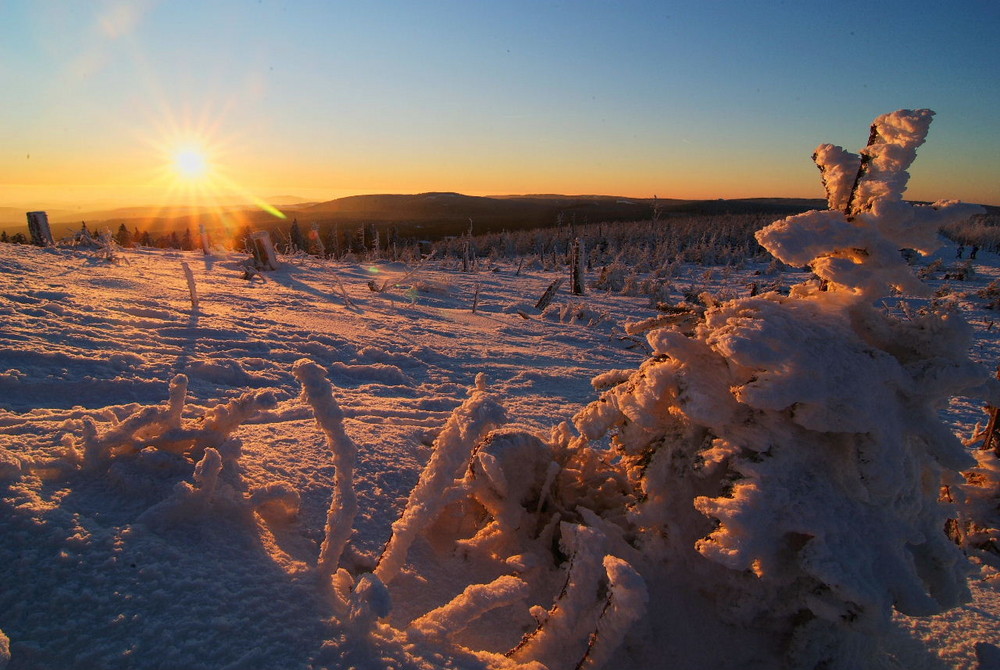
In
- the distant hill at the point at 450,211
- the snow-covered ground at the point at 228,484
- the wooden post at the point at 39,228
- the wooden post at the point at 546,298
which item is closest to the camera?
the snow-covered ground at the point at 228,484

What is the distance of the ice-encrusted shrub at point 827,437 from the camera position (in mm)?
1283

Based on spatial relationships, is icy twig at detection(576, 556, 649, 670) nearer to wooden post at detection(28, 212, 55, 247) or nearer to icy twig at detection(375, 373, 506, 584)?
icy twig at detection(375, 373, 506, 584)

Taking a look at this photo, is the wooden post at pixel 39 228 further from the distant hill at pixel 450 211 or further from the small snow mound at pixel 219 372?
the distant hill at pixel 450 211

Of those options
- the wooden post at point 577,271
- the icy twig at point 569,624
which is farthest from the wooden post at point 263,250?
the icy twig at point 569,624

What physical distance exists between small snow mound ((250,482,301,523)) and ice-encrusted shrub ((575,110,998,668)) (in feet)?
3.55

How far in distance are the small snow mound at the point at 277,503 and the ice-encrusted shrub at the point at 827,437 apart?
108 cm

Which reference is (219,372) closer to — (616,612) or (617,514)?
(617,514)

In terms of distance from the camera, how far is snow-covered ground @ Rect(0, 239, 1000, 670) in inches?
41.6

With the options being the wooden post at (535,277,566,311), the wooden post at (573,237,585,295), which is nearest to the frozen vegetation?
the wooden post at (535,277,566,311)

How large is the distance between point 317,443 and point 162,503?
0.89 m

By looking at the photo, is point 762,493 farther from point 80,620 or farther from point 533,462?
point 80,620

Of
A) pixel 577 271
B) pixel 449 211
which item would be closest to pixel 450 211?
pixel 449 211

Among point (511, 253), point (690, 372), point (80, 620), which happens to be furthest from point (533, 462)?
point (511, 253)

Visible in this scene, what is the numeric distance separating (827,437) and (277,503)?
1.64m
